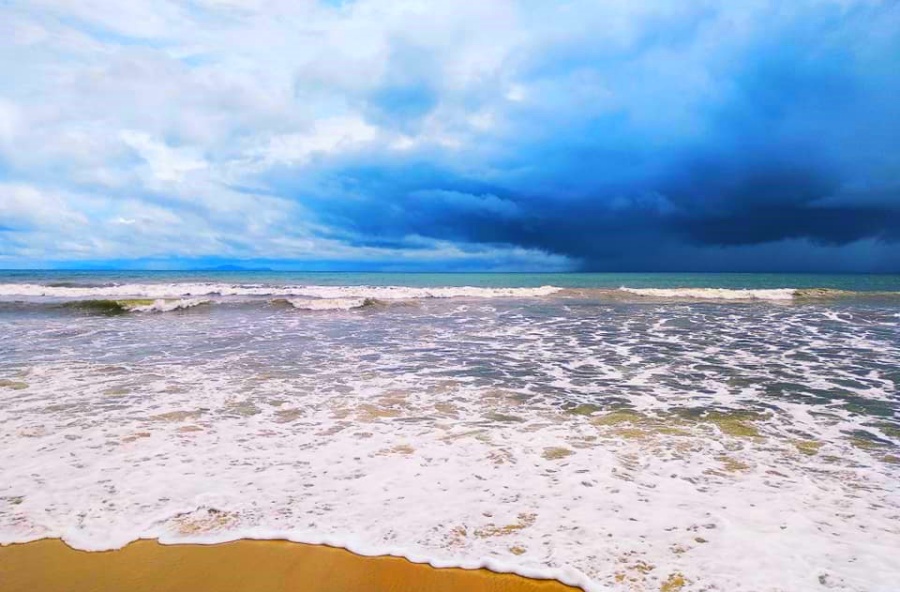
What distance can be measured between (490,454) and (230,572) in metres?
2.99

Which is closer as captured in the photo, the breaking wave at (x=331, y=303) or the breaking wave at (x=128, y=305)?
the breaking wave at (x=128, y=305)

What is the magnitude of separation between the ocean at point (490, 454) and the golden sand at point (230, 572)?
130mm

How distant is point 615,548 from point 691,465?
6.78 ft

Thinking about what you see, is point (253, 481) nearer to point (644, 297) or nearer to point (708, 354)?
point (708, 354)

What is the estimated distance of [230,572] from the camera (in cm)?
372

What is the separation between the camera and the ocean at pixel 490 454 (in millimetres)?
4035

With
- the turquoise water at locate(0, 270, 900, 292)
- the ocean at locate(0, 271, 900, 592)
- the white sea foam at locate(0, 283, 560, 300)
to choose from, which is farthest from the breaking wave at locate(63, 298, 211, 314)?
the turquoise water at locate(0, 270, 900, 292)

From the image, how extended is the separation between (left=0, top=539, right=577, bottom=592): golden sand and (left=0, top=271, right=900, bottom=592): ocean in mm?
130

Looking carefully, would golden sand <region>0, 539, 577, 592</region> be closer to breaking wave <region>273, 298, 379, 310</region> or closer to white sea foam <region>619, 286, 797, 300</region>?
breaking wave <region>273, 298, 379, 310</region>

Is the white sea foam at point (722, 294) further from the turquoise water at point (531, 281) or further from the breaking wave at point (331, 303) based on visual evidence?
the breaking wave at point (331, 303)

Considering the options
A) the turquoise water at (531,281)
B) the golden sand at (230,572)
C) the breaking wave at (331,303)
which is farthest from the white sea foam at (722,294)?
the golden sand at (230,572)

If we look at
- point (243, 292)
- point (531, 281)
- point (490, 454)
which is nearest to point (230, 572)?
point (490, 454)

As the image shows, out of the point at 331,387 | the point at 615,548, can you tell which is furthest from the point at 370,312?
the point at 615,548

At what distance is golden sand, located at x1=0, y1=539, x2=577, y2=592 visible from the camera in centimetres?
358
